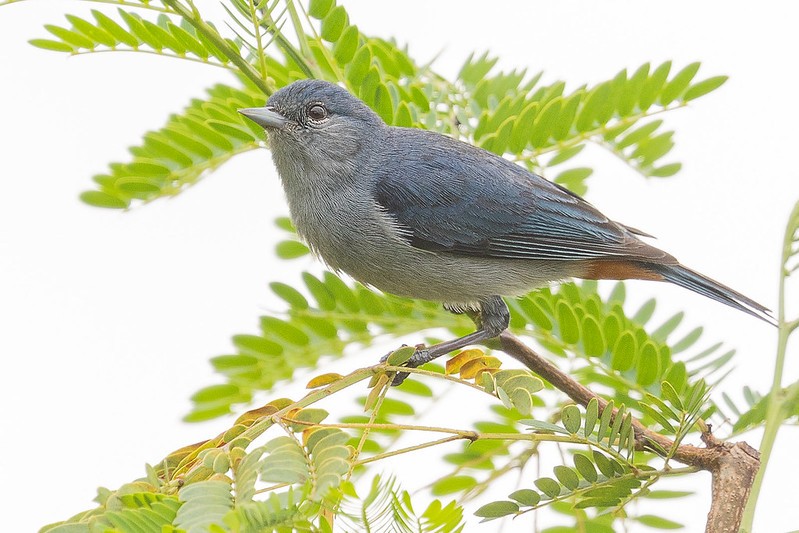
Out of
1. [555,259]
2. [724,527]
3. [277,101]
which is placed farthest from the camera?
[555,259]

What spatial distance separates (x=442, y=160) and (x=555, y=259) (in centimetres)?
56

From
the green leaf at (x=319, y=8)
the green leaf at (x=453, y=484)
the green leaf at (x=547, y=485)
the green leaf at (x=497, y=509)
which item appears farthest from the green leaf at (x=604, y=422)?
the green leaf at (x=319, y=8)

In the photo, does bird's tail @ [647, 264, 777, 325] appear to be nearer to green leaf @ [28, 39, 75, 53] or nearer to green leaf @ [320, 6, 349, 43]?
green leaf @ [320, 6, 349, 43]

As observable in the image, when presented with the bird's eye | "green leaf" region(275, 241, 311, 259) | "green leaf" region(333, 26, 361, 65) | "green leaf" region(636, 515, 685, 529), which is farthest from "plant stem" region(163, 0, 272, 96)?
"green leaf" region(636, 515, 685, 529)

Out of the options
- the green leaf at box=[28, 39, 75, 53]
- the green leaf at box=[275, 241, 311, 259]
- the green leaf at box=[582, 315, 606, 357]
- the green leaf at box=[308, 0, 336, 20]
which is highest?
the green leaf at box=[28, 39, 75, 53]

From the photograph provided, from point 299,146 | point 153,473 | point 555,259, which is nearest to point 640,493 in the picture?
point 153,473

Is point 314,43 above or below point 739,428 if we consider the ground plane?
above

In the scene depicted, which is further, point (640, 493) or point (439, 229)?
point (439, 229)

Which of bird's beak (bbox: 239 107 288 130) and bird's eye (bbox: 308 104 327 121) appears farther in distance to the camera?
bird's eye (bbox: 308 104 327 121)

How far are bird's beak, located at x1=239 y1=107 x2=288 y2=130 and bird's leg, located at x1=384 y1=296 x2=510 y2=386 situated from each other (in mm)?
929

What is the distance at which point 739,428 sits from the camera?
9.26 feet

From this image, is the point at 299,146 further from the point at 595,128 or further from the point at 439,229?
the point at 595,128

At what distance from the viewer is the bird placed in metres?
3.41

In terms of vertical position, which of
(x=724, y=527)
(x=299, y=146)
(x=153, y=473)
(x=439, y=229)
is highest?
(x=299, y=146)
